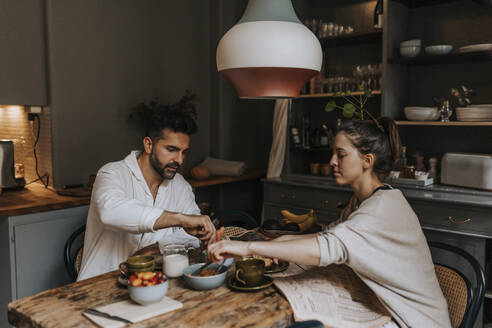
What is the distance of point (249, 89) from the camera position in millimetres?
1622

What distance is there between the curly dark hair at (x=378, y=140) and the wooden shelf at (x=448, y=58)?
1.64m

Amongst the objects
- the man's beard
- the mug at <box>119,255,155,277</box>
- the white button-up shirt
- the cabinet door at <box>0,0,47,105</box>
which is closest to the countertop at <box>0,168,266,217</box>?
the cabinet door at <box>0,0,47,105</box>

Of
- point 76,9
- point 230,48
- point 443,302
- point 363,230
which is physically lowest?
point 443,302

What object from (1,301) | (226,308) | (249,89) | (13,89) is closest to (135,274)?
(226,308)

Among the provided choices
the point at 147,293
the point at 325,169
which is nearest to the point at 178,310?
the point at 147,293

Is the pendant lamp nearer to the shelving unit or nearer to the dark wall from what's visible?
the shelving unit

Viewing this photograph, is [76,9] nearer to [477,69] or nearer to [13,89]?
[13,89]

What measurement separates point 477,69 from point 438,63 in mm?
278

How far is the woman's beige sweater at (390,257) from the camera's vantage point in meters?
1.50

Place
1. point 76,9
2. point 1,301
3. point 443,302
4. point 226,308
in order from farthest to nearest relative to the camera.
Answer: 1. point 76,9
2. point 1,301
3. point 443,302
4. point 226,308

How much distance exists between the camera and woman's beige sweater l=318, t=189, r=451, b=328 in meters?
1.50

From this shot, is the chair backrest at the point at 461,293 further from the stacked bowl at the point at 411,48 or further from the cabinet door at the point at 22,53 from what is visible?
the cabinet door at the point at 22,53

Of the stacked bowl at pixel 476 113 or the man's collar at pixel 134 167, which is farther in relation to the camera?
the stacked bowl at pixel 476 113

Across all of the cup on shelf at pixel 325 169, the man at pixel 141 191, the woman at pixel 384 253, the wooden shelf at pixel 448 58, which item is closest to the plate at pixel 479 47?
the wooden shelf at pixel 448 58
